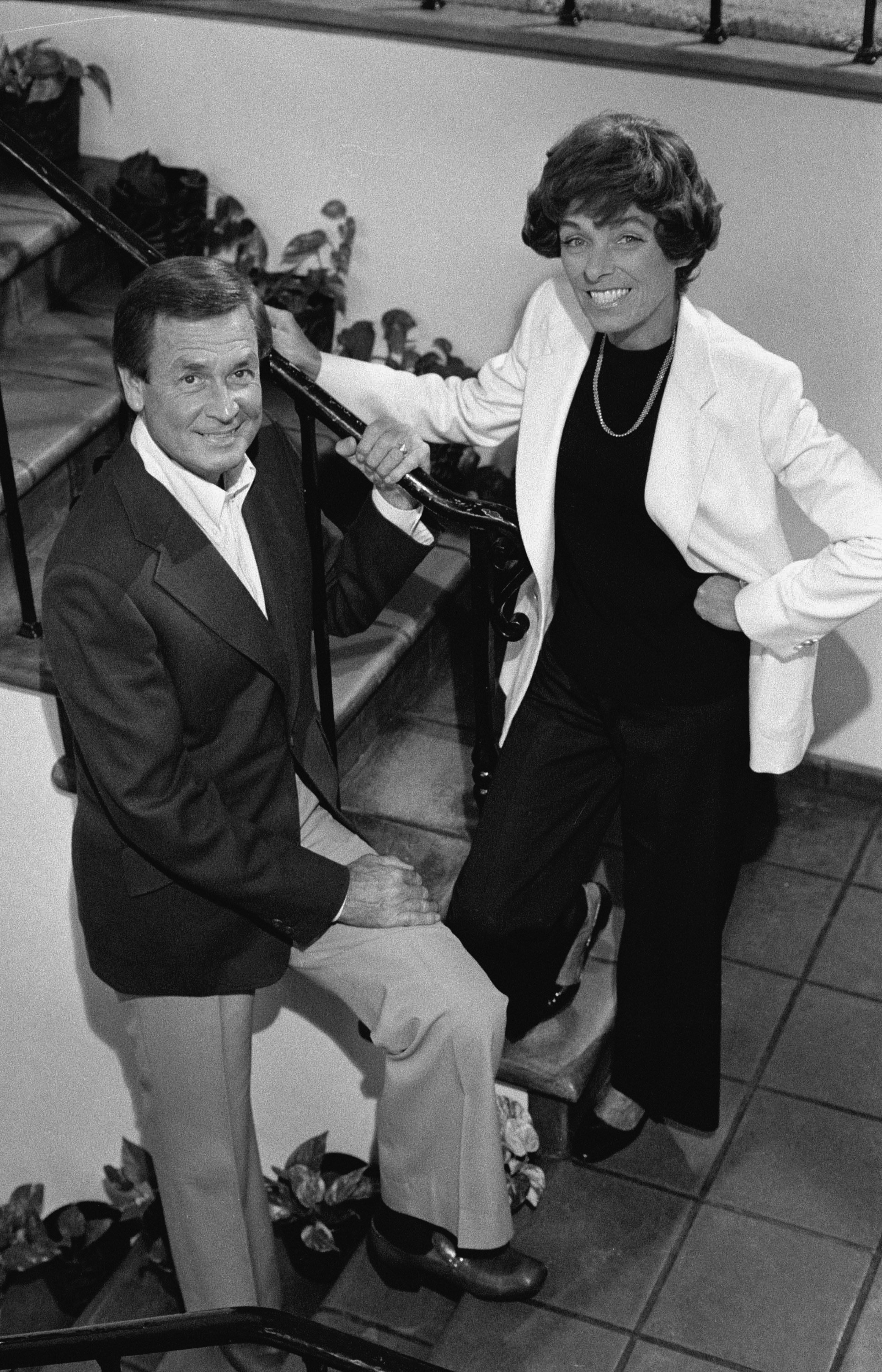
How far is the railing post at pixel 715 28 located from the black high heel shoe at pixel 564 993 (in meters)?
1.84

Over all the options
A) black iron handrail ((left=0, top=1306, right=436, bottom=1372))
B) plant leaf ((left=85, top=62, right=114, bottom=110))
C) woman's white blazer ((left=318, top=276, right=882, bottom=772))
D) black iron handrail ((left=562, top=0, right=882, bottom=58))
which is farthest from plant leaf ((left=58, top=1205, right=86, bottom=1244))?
black iron handrail ((left=562, top=0, right=882, bottom=58))

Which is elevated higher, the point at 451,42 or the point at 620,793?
the point at 451,42

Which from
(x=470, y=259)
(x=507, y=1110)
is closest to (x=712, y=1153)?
(x=507, y=1110)

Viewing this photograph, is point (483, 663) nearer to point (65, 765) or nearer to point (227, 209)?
point (65, 765)

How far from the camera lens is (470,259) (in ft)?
13.6

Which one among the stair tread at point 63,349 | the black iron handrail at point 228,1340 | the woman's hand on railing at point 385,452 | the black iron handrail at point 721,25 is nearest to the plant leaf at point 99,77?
the stair tread at point 63,349

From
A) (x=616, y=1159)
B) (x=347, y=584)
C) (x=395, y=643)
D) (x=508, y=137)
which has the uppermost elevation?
(x=508, y=137)

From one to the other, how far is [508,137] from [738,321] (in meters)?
0.67

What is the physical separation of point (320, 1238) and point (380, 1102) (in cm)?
87

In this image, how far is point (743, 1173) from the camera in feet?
11.1

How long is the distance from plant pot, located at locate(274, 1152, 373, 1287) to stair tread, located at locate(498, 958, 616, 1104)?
2.13ft

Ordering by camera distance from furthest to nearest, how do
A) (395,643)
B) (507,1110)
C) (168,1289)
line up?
(168,1289) → (395,643) → (507,1110)

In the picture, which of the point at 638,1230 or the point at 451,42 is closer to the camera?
the point at 638,1230

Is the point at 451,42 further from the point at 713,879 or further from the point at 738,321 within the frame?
the point at 713,879
